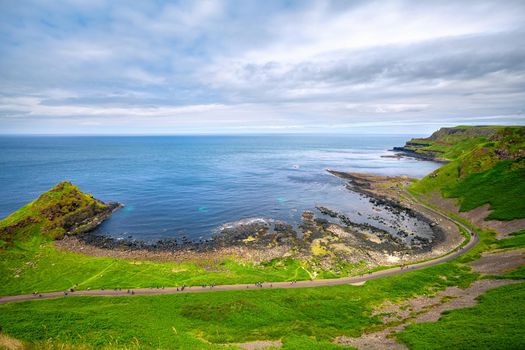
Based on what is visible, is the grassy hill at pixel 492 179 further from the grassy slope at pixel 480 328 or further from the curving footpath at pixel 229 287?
the grassy slope at pixel 480 328

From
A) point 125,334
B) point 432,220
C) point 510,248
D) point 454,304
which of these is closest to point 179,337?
point 125,334

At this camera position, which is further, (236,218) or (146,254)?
(236,218)

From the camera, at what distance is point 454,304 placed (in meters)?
37.9

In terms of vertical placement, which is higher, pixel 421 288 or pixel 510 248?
pixel 510 248

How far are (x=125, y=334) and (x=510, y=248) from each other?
72237mm

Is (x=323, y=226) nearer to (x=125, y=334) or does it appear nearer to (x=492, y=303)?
(x=492, y=303)

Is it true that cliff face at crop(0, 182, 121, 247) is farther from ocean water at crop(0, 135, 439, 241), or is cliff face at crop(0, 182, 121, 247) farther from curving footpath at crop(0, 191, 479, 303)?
curving footpath at crop(0, 191, 479, 303)

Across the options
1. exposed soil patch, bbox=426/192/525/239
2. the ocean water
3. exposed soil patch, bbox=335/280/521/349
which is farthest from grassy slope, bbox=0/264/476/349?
the ocean water

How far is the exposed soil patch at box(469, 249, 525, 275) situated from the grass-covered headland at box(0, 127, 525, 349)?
4.94 feet

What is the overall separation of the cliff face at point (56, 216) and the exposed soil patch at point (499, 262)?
315 ft

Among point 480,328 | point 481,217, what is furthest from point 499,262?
point 481,217

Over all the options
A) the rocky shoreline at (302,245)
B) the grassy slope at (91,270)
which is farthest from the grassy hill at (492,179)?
the grassy slope at (91,270)

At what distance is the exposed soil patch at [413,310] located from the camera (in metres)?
30.8

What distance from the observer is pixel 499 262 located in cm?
4844
